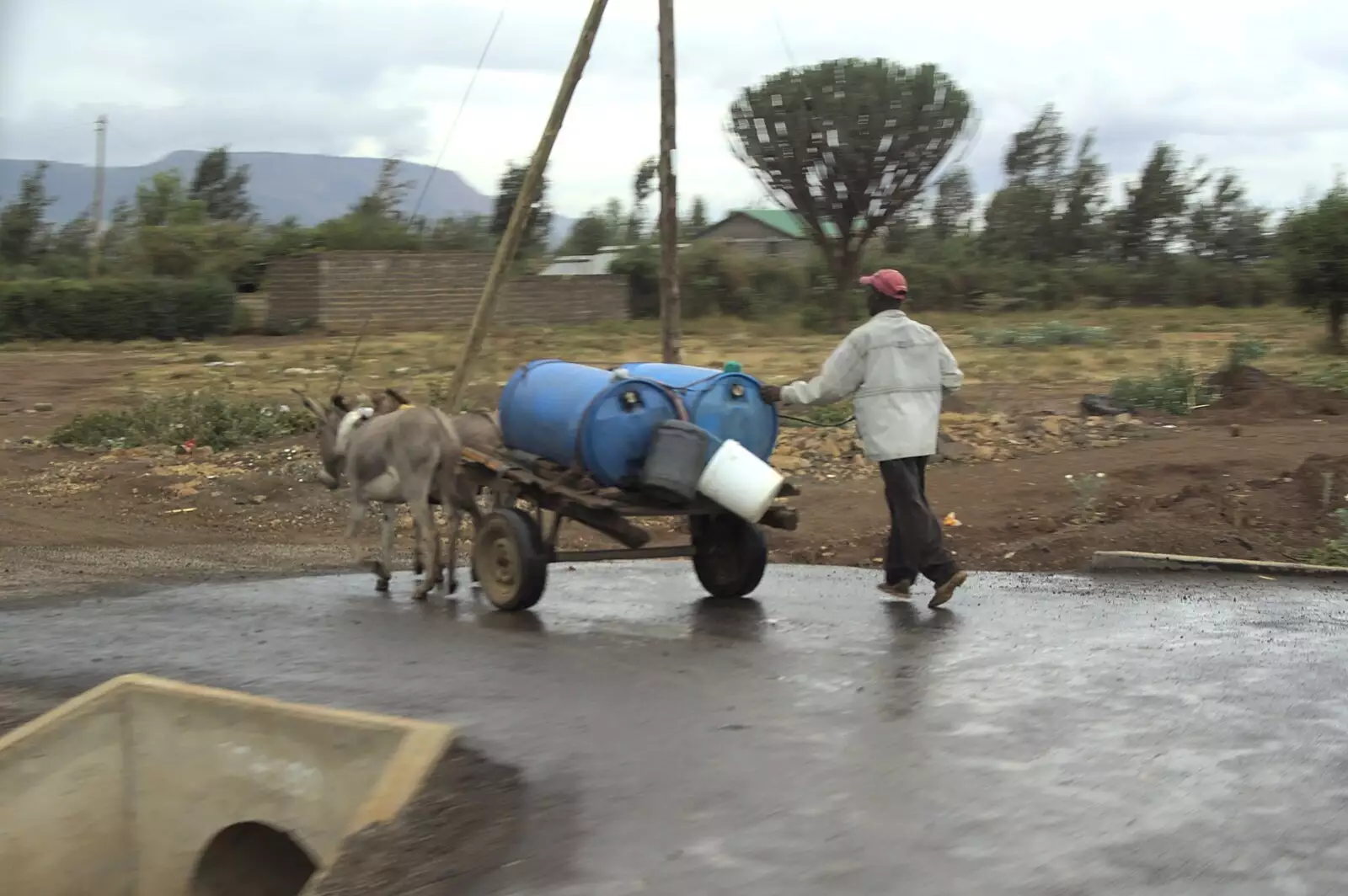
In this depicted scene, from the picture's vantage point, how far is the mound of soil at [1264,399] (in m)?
17.1

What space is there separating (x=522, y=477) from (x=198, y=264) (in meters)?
40.0

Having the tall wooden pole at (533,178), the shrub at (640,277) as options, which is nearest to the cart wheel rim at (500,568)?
the tall wooden pole at (533,178)

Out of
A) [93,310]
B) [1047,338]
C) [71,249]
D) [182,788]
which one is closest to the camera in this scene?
[182,788]

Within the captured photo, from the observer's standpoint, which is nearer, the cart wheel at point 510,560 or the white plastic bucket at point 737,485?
the white plastic bucket at point 737,485

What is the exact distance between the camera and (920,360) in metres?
8.77

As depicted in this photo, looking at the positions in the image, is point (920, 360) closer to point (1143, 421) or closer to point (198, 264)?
point (1143, 421)

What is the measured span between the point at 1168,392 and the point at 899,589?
1001cm

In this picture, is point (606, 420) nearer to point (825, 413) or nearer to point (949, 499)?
point (949, 499)

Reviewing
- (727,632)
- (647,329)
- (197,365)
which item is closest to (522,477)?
(727,632)

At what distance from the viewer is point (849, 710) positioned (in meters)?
6.44

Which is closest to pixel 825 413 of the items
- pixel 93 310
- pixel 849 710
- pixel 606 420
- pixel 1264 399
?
pixel 1264 399

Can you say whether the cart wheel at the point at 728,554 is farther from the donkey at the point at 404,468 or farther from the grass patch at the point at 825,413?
the grass patch at the point at 825,413

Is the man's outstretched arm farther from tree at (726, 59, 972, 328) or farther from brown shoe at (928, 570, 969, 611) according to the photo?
tree at (726, 59, 972, 328)

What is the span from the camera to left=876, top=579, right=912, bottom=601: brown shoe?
912 cm
